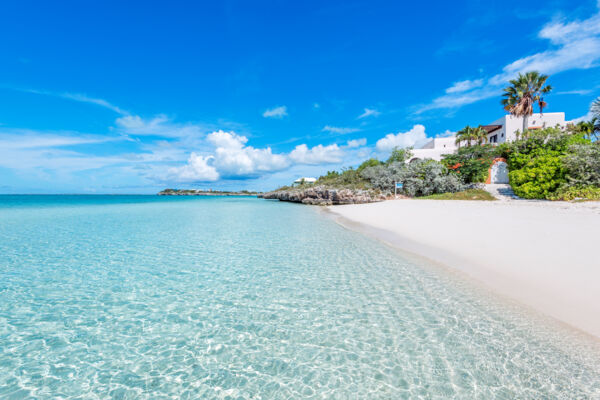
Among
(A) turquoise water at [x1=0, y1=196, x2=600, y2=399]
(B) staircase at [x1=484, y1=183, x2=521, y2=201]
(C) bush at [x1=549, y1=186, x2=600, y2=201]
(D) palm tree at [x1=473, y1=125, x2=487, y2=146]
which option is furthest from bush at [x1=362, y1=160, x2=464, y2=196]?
(A) turquoise water at [x1=0, y1=196, x2=600, y2=399]

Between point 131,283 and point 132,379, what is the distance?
381 cm

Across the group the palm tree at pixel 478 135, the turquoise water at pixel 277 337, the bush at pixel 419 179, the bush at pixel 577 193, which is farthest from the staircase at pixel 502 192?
the turquoise water at pixel 277 337

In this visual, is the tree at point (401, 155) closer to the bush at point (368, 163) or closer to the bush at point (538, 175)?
the bush at point (368, 163)

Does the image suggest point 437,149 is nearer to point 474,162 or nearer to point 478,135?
point 478,135

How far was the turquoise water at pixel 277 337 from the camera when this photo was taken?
282 centimetres

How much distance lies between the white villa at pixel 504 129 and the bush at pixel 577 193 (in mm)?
20652

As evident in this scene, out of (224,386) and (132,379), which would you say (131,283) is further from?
(224,386)

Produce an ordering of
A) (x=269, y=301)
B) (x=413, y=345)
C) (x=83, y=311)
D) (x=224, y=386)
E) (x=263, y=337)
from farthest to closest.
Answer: (x=269, y=301), (x=83, y=311), (x=263, y=337), (x=413, y=345), (x=224, y=386)

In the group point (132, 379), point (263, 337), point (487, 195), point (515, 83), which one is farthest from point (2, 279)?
point (515, 83)

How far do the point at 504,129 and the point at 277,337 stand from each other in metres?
54.5

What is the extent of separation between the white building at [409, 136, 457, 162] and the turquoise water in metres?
42.0

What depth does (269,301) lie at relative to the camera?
5055mm

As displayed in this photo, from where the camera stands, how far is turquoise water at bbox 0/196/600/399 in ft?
9.27

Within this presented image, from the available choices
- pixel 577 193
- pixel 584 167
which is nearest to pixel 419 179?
pixel 584 167
